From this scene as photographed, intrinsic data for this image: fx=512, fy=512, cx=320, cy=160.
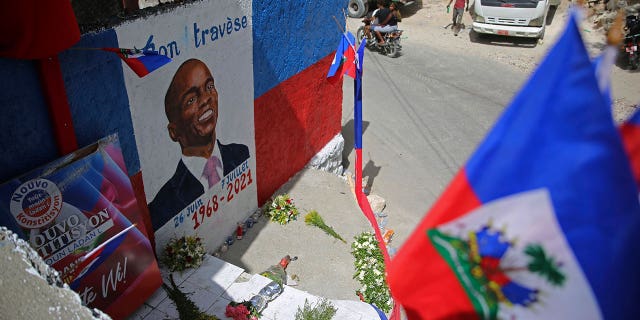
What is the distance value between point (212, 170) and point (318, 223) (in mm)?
2040

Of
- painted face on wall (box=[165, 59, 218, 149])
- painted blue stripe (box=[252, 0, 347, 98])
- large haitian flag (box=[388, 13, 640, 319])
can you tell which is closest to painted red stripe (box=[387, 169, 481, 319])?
large haitian flag (box=[388, 13, 640, 319])

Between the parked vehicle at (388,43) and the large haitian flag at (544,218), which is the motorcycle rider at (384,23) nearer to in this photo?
the parked vehicle at (388,43)

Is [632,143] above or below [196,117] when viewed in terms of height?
above

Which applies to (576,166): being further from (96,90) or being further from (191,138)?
(191,138)

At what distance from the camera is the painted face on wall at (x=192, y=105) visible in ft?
19.9

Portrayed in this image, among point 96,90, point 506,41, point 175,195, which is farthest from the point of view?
point 506,41

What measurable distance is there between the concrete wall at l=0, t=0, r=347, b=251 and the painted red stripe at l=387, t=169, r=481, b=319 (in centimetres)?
345

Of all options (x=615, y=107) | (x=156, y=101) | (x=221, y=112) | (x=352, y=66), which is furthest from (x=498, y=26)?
(x=156, y=101)

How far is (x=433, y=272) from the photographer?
8.56ft

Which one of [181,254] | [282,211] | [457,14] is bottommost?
[282,211]

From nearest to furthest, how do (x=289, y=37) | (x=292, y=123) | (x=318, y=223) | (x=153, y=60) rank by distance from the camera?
(x=153, y=60), (x=289, y=37), (x=318, y=223), (x=292, y=123)

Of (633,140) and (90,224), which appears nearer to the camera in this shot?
(633,140)

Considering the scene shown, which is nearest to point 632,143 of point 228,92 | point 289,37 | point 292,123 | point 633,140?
point 633,140

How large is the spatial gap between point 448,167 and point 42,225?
26.5ft
